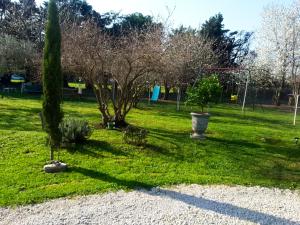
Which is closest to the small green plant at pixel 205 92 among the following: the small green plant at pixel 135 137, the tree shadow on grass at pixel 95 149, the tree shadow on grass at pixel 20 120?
the small green plant at pixel 135 137

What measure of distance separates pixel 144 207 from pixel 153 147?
421 cm

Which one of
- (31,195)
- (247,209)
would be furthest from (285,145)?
(31,195)

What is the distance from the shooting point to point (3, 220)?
5.34 m

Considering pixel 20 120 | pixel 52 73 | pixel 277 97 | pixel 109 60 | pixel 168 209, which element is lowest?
pixel 168 209

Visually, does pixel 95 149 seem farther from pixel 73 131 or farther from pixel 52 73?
pixel 52 73

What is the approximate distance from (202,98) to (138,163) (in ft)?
13.7

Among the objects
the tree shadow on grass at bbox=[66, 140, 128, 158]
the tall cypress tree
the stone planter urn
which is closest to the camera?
the tall cypress tree

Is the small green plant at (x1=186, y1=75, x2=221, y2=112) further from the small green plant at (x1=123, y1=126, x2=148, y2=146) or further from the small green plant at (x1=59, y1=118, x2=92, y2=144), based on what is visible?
the small green plant at (x1=59, y1=118, x2=92, y2=144)

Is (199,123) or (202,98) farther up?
(202,98)

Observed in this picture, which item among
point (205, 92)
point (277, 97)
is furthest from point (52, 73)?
point (277, 97)

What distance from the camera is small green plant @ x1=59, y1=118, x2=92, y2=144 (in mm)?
9625

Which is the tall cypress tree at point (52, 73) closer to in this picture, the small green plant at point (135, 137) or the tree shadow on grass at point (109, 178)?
the tree shadow on grass at point (109, 178)

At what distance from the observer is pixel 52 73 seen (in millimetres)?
7684

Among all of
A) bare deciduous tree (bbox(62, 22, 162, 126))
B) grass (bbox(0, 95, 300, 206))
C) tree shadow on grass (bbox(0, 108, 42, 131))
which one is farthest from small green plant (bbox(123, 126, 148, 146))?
tree shadow on grass (bbox(0, 108, 42, 131))
